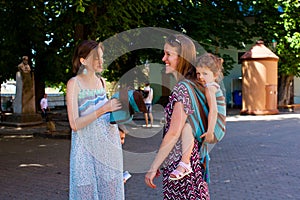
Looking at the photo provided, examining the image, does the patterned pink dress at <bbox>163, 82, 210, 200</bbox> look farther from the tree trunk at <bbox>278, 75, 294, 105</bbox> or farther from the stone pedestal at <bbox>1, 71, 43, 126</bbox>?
the tree trunk at <bbox>278, 75, 294, 105</bbox>

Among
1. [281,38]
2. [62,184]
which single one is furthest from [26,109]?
[281,38]

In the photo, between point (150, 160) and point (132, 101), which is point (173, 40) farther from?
point (150, 160)

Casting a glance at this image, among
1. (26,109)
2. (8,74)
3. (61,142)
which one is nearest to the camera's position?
(61,142)

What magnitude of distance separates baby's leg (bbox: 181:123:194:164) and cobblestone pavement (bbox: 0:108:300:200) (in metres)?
2.13

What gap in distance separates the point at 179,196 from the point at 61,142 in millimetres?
9507

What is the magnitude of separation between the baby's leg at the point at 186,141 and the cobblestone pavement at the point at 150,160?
2131 mm

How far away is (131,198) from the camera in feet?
17.9

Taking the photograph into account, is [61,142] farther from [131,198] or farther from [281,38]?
[281,38]

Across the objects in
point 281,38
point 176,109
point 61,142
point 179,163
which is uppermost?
point 281,38

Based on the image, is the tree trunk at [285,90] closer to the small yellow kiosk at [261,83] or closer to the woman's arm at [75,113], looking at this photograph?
the small yellow kiosk at [261,83]

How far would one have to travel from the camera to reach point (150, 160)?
4.69 metres

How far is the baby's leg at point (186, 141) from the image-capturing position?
2596 millimetres

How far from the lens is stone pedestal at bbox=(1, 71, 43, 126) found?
16.5 meters

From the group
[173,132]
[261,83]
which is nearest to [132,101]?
[173,132]
